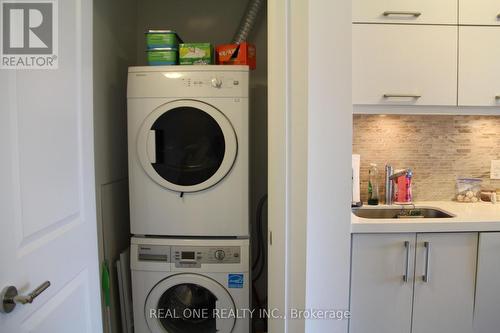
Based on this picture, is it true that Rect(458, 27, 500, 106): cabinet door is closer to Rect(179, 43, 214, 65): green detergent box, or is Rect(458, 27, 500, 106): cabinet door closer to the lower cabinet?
the lower cabinet

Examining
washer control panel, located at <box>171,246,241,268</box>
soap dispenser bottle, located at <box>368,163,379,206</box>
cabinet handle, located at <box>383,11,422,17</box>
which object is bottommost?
washer control panel, located at <box>171,246,241,268</box>

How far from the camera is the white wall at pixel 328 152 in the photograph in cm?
119

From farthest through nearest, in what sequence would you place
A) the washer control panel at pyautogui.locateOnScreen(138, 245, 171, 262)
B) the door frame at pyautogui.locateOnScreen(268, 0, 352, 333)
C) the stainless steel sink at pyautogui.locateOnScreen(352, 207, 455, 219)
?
the stainless steel sink at pyautogui.locateOnScreen(352, 207, 455, 219) < the washer control panel at pyautogui.locateOnScreen(138, 245, 171, 262) < the door frame at pyautogui.locateOnScreen(268, 0, 352, 333)

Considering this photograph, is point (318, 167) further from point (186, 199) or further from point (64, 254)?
point (64, 254)

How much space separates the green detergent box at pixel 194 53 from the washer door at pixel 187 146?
0.90 ft

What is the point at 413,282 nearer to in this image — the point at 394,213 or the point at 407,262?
the point at 407,262

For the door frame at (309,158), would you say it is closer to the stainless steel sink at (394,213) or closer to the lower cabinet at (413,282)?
the lower cabinet at (413,282)

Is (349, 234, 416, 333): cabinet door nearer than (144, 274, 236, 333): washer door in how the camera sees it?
Yes

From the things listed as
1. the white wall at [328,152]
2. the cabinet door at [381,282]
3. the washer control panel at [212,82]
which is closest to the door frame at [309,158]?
the white wall at [328,152]

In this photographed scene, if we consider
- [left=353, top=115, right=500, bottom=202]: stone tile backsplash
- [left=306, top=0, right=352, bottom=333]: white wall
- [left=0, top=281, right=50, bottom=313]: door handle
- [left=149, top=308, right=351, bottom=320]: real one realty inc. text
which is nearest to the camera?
[left=0, top=281, right=50, bottom=313]: door handle

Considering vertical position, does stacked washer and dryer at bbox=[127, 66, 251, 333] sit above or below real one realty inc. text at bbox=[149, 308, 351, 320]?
above

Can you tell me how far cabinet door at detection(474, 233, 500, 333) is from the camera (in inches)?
56.2

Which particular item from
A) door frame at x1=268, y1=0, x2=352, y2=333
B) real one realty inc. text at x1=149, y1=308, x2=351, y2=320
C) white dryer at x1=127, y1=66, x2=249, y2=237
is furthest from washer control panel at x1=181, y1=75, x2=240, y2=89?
real one realty inc. text at x1=149, y1=308, x2=351, y2=320

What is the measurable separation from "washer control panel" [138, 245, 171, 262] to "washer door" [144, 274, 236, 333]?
122mm
